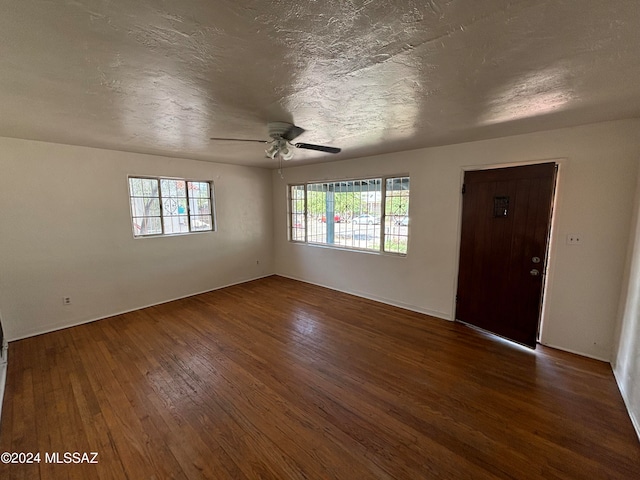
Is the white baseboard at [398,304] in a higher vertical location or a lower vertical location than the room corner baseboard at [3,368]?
higher

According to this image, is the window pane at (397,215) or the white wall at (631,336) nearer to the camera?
the white wall at (631,336)

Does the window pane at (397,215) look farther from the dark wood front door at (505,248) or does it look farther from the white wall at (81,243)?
the white wall at (81,243)

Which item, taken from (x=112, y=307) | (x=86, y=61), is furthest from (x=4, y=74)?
(x=112, y=307)

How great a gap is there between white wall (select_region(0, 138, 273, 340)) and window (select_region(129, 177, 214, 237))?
14 cm

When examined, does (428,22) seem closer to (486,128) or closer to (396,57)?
(396,57)

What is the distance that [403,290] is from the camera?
4090 millimetres

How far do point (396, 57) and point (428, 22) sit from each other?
280mm

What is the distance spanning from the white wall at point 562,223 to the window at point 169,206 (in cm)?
302

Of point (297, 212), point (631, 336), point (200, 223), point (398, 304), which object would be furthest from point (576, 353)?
point (200, 223)

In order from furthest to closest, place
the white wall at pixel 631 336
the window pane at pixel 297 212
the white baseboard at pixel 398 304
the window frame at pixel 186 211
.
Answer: the window pane at pixel 297 212
the window frame at pixel 186 211
the white baseboard at pixel 398 304
the white wall at pixel 631 336

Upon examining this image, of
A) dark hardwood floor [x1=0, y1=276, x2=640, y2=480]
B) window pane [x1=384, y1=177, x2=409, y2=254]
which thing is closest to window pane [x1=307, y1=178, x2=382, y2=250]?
window pane [x1=384, y1=177, x2=409, y2=254]

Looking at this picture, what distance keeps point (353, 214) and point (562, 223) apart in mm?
2743

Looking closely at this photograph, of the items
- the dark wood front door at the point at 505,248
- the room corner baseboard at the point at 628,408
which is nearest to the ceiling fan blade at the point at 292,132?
the dark wood front door at the point at 505,248

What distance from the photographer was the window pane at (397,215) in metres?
3.99
